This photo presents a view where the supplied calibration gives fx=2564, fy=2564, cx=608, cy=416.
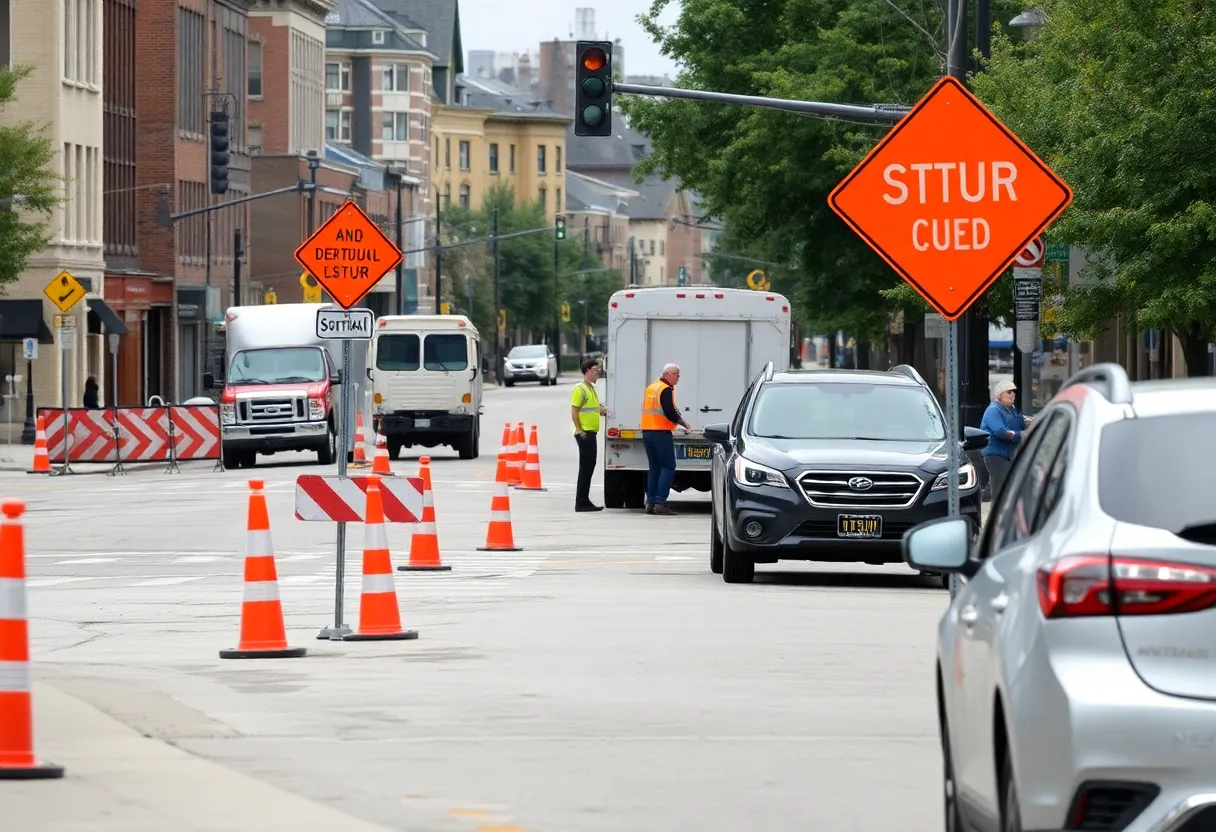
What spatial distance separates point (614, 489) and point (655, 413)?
9.59 ft

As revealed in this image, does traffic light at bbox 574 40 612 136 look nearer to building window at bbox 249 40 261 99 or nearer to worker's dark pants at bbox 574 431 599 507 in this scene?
worker's dark pants at bbox 574 431 599 507

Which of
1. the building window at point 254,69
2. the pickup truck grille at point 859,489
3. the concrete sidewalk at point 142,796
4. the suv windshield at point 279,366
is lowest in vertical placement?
the concrete sidewalk at point 142,796

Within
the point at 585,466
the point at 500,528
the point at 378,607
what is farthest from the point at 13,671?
the point at 585,466

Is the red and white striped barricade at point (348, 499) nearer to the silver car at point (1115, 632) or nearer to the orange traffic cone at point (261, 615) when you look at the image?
the orange traffic cone at point (261, 615)

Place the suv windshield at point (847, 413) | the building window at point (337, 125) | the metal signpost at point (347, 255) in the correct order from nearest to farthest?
the suv windshield at point (847, 413) → the metal signpost at point (347, 255) → the building window at point (337, 125)

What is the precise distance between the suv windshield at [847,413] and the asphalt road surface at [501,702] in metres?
1.22

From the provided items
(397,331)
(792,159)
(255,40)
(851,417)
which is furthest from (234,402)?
(255,40)

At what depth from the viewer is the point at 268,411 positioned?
4691cm

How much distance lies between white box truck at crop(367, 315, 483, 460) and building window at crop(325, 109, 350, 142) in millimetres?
98563

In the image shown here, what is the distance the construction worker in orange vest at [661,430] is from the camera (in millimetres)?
29703

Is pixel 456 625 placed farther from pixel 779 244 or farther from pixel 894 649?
pixel 779 244

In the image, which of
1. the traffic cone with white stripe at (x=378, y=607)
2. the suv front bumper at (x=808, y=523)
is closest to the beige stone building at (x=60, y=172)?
the suv front bumper at (x=808, y=523)

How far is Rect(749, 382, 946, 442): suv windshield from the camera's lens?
20453 millimetres

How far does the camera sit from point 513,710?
11.7 m
